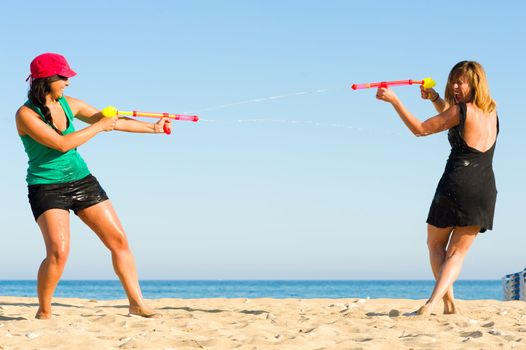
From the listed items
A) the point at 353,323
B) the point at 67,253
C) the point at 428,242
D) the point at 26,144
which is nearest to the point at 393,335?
the point at 353,323

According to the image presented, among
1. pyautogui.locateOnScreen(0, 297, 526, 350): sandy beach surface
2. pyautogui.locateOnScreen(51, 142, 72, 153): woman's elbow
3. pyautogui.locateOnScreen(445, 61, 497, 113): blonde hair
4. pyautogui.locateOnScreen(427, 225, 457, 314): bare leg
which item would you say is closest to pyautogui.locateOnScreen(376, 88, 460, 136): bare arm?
pyautogui.locateOnScreen(445, 61, 497, 113): blonde hair

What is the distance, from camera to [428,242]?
6.12 meters

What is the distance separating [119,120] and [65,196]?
0.73 meters

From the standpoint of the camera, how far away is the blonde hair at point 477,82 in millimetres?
5828

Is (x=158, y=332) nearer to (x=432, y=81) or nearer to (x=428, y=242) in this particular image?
(x=428, y=242)

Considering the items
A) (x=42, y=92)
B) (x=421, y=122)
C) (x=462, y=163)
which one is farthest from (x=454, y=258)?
(x=42, y=92)

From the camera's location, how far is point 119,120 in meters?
5.95

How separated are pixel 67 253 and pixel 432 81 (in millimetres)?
3060

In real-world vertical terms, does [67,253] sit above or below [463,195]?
below

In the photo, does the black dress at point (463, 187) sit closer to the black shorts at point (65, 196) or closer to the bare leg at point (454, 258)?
the bare leg at point (454, 258)

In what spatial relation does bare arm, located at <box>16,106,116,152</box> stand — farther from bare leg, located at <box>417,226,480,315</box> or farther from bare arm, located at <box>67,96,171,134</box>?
bare leg, located at <box>417,226,480,315</box>

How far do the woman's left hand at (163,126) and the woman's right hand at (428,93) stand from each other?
2.00m

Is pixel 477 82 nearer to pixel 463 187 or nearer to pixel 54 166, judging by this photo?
pixel 463 187

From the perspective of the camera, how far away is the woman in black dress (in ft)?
18.9
